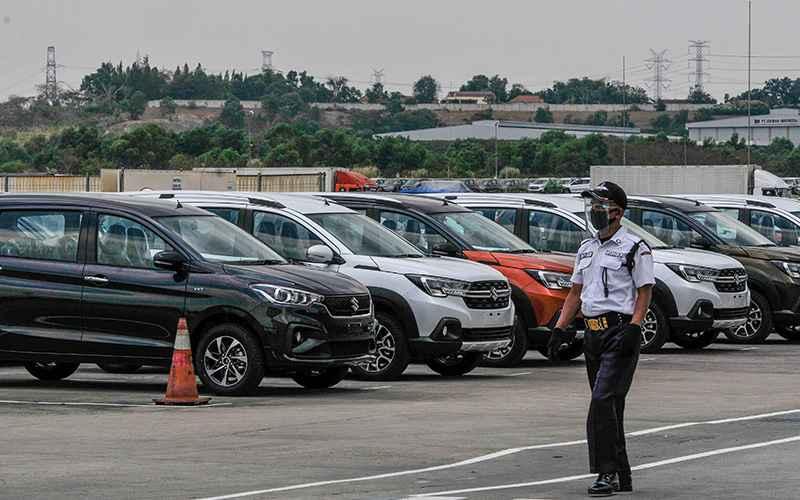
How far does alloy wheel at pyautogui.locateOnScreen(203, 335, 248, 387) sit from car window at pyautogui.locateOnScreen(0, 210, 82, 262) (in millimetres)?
1745

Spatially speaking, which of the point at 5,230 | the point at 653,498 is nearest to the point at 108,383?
the point at 5,230

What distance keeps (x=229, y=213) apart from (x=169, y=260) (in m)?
3.19

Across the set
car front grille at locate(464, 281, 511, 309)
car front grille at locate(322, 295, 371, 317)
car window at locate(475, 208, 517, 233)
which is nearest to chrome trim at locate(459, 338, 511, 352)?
car front grille at locate(464, 281, 511, 309)

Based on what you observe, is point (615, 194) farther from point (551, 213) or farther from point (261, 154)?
point (261, 154)

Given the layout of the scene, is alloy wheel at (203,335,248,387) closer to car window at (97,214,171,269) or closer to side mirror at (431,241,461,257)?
car window at (97,214,171,269)

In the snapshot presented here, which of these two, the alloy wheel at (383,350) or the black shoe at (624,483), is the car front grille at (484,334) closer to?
the alloy wheel at (383,350)

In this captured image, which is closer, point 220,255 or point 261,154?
point 220,255

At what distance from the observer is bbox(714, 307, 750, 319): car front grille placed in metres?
23.4

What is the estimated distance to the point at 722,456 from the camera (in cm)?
1268

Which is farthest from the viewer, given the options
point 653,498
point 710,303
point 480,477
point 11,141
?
point 11,141

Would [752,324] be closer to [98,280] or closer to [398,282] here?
[398,282]

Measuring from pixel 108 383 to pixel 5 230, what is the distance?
6.37ft

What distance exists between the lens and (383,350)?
18.9 metres

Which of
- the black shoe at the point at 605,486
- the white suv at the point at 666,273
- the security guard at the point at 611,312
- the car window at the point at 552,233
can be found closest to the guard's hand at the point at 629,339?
the security guard at the point at 611,312
